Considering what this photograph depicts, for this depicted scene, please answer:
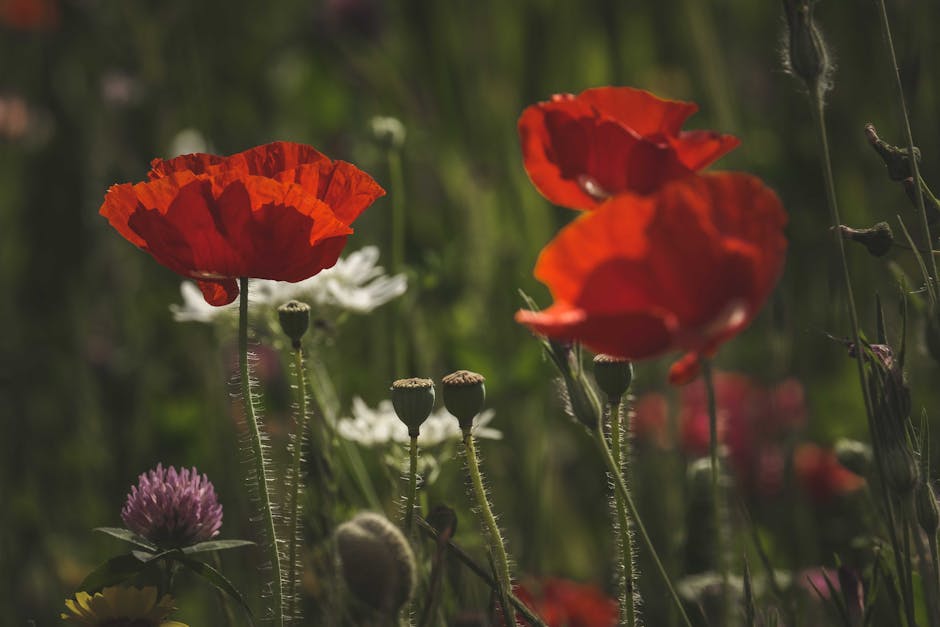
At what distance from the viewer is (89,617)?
33.8 inches

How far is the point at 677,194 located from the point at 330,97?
2.41 m

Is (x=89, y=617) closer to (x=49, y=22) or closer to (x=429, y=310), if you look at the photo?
(x=429, y=310)

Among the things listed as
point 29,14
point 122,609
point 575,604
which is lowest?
point 575,604

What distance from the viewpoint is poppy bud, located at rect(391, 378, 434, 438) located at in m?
0.85

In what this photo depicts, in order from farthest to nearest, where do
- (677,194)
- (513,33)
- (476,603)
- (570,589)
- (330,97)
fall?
(330,97), (513,33), (570,589), (476,603), (677,194)

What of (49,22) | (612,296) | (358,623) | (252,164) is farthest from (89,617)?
(49,22)

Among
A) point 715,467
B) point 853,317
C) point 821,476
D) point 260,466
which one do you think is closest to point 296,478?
point 260,466

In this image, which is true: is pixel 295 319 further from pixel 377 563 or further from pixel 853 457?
pixel 853 457

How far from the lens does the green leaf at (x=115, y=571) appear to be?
34.5 inches

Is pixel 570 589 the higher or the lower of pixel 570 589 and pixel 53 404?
the lower

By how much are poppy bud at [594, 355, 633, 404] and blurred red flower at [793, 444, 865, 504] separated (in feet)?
3.08

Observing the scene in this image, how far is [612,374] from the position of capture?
2.75ft

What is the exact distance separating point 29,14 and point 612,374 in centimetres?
268

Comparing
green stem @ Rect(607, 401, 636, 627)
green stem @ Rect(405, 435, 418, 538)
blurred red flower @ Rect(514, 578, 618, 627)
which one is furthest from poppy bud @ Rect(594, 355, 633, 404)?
blurred red flower @ Rect(514, 578, 618, 627)
